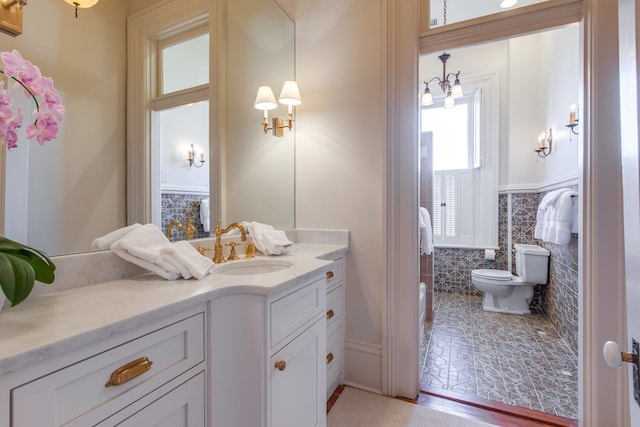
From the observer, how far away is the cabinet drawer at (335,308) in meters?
1.73

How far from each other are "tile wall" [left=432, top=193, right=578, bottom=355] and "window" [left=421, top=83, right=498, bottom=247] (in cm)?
13

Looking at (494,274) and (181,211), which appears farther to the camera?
(494,274)

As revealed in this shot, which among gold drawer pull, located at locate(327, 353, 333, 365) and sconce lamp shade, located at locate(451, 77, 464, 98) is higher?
sconce lamp shade, located at locate(451, 77, 464, 98)

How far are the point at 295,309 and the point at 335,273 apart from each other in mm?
706

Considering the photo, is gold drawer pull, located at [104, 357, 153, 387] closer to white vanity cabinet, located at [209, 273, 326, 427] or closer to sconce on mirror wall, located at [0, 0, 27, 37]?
white vanity cabinet, located at [209, 273, 326, 427]

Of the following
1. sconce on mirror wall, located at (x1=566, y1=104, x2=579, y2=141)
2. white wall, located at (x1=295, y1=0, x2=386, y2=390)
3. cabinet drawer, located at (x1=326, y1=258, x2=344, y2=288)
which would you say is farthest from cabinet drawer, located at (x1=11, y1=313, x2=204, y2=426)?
sconce on mirror wall, located at (x1=566, y1=104, x2=579, y2=141)

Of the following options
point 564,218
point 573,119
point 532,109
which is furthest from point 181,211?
point 532,109

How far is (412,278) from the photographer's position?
1740 millimetres

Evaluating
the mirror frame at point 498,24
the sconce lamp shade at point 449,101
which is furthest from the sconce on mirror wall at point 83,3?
the sconce lamp shade at point 449,101

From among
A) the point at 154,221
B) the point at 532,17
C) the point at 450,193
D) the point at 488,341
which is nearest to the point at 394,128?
the point at 532,17

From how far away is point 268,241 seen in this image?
165 centimetres

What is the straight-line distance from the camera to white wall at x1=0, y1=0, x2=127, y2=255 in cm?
91

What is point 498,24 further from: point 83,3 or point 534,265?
point 534,265

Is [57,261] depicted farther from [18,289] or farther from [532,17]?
[532,17]
